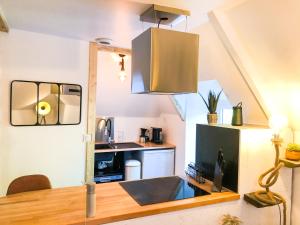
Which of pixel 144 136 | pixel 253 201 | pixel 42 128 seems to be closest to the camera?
pixel 253 201

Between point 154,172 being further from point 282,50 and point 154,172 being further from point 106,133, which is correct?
point 282,50

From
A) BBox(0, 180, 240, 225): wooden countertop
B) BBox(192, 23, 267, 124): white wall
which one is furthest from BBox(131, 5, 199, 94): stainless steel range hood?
BBox(0, 180, 240, 225): wooden countertop

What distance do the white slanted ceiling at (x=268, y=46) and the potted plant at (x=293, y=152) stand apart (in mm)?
205

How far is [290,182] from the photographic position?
2016mm

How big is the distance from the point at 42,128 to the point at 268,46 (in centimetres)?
222

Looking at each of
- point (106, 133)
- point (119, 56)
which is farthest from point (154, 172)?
point (119, 56)

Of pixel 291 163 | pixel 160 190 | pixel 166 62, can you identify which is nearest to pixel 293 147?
pixel 291 163

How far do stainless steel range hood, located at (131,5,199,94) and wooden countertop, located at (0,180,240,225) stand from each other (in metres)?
0.77

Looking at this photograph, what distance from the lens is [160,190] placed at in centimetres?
182

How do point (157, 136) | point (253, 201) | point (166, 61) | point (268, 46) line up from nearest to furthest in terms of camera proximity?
point (166, 61), point (268, 46), point (253, 201), point (157, 136)

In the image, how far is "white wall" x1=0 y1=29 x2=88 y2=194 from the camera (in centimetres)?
225

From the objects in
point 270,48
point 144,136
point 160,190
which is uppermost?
point 270,48

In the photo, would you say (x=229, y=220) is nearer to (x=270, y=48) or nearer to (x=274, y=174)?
(x=274, y=174)

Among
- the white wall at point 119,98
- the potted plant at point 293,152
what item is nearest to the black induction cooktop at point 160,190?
the potted plant at point 293,152
